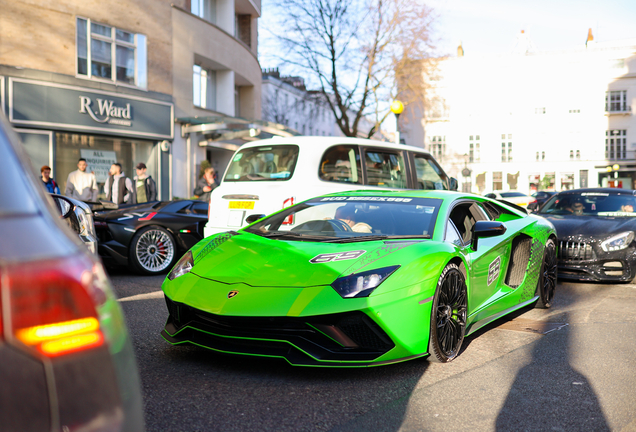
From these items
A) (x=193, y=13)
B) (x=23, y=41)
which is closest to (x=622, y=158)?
(x=193, y=13)

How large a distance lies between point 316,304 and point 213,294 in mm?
693

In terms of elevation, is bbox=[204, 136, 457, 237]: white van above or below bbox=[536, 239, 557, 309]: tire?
above

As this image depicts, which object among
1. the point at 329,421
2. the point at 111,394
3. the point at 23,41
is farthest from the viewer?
the point at 23,41

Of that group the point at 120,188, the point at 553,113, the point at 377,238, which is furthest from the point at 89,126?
the point at 553,113

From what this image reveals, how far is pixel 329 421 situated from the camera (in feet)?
9.80

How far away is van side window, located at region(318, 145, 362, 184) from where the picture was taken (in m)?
8.02

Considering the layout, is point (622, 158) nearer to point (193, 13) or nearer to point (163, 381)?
point (193, 13)

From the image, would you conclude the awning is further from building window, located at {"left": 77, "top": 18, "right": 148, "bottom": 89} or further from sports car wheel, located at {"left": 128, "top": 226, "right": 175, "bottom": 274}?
sports car wheel, located at {"left": 128, "top": 226, "right": 175, "bottom": 274}

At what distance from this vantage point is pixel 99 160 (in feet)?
57.2

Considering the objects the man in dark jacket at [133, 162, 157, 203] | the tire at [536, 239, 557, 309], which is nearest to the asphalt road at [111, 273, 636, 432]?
the tire at [536, 239, 557, 309]

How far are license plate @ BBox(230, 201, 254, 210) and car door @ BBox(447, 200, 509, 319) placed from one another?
3.18 m

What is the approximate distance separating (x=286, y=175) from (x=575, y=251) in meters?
3.78

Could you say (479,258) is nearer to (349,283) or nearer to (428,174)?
(349,283)

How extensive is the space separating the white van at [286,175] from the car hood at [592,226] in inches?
101
